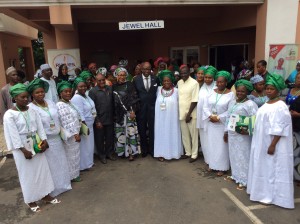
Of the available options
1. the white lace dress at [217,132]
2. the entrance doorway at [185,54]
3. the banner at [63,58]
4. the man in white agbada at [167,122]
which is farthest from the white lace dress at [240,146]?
the entrance doorway at [185,54]

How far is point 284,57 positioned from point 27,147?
6273 millimetres

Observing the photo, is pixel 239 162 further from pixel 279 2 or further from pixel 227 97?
pixel 279 2

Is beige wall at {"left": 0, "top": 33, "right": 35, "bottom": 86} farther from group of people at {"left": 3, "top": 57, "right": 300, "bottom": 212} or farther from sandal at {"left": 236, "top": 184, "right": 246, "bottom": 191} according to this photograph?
→ sandal at {"left": 236, "top": 184, "right": 246, "bottom": 191}

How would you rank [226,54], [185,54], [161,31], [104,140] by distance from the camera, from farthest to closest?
[161,31] < [185,54] < [226,54] < [104,140]

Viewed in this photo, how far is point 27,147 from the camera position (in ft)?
12.1

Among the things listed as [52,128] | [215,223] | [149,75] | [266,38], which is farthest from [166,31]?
[215,223]

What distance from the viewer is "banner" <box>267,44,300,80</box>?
704 cm

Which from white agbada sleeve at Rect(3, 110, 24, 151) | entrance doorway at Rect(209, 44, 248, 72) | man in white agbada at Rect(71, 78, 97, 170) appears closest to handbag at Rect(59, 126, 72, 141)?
man in white agbada at Rect(71, 78, 97, 170)

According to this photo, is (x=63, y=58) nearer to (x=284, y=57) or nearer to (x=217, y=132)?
(x=217, y=132)

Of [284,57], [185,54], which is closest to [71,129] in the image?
[284,57]

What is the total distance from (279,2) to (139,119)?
4.64 metres

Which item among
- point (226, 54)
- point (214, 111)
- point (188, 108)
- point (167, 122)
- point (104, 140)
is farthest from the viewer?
point (226, 54)

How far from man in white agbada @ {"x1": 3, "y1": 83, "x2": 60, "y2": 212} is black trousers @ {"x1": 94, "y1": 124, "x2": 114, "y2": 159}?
1.61 metres

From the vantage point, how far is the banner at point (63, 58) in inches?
314
